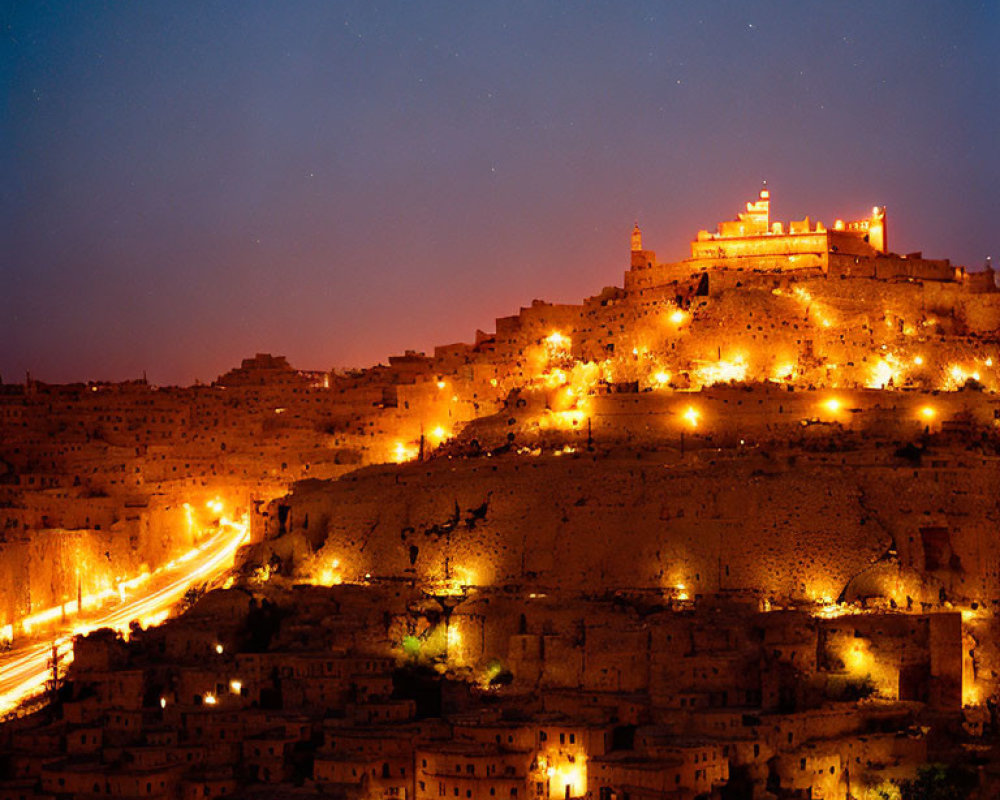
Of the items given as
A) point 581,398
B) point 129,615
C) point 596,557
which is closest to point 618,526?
point 596,557

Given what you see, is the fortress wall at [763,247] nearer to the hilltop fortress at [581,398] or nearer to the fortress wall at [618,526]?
the hilltop fortress at [581,398]

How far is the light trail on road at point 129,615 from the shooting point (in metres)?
41.5

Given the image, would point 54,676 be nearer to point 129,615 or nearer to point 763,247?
point 129,615

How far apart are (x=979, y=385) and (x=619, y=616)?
18.7 m

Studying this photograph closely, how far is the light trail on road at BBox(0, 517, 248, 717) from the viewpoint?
41469 millimetres

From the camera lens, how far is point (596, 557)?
4291cm

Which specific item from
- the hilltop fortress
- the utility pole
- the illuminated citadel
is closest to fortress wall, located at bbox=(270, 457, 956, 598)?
the illuminated citadel

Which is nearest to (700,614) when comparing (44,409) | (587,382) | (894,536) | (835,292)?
(894,536)

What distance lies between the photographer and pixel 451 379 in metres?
60.5

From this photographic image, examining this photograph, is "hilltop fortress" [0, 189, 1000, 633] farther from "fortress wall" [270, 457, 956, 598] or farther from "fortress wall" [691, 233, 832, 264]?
"fortress wall" [270, 457, 956, 598]

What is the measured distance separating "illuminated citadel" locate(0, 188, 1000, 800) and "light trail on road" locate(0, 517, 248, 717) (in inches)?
40.9

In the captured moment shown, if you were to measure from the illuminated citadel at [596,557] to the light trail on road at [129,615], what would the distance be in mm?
1040

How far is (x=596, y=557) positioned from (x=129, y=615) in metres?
13.6

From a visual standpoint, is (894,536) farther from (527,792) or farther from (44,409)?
(44,409)
